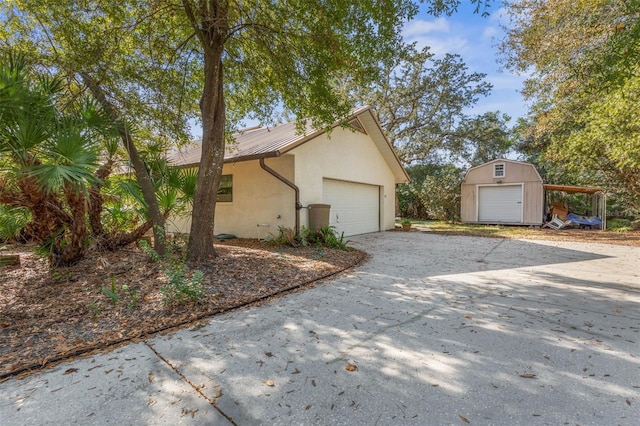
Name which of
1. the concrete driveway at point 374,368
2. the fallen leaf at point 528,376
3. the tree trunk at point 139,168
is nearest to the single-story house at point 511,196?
the concrete driveway at point 374,368

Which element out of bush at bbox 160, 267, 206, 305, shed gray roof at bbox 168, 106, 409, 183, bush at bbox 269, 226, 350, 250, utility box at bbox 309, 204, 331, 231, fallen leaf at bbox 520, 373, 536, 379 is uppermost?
shed gray roof at bbox 168, 106, 409, 183

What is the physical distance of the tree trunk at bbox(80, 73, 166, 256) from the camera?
17.0 ft

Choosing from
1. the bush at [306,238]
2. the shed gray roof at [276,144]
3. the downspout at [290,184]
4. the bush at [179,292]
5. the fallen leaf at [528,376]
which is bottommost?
the fallen leaf at [528,376]

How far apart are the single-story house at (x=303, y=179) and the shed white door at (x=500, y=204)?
22.5ft

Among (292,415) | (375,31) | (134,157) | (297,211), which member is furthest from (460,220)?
(292,415)

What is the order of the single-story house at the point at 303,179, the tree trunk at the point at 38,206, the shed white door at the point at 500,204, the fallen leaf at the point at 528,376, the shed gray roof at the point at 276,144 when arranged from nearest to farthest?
the fallen leaf at the point at 528,376 < the tree trunk at the point at 38,206 < the shed gray roof at the point at 276,144 < the single-story house at the point at 303,179 < the shed white door at the point at 500,204

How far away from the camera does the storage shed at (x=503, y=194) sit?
50.2 feet

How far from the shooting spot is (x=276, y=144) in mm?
8461

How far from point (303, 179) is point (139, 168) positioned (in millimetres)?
4364

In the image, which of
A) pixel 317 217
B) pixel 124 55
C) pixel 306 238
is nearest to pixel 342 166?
pixel 317 217

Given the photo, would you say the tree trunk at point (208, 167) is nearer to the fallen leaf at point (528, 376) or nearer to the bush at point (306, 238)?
the bush at point (306, 238)

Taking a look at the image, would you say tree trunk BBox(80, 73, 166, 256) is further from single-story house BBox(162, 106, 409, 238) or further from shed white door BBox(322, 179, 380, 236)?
shed white door BBox(322, 179, 380, 236)

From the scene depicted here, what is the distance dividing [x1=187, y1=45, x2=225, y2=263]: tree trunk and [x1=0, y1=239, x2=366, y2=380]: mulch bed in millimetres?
418

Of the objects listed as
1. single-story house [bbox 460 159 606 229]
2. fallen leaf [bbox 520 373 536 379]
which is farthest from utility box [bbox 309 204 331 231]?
single-story house [bbox 460 159 606 229]
